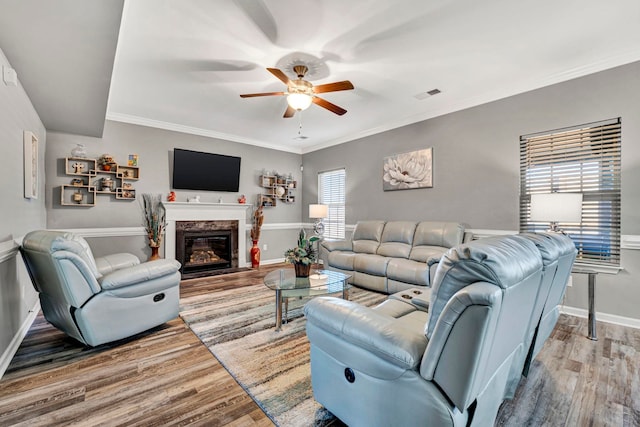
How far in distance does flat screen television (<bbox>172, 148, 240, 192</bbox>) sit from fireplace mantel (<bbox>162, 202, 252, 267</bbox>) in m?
0.34

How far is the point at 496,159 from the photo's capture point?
3715mm

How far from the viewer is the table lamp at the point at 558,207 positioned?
2.58 metres

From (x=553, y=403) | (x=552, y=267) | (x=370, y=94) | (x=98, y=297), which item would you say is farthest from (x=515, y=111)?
(x=98, y=297)

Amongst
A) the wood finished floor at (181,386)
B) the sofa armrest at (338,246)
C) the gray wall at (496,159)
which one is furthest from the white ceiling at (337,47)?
the wood finished floor at (181,386)

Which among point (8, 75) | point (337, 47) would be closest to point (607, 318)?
point (337, 47)

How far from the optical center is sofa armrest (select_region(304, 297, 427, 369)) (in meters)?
1.14

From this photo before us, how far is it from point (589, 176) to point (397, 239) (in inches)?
89.7

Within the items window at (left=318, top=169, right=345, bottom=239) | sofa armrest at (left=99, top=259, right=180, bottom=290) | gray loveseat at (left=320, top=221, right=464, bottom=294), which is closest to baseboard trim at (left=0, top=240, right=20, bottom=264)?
sofa armrest at (left=99, top=259, right=180, bottom=290)

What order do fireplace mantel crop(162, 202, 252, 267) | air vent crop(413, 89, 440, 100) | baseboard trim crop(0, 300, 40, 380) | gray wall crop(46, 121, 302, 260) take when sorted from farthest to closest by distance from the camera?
fireplace mantel crop(162, 202, 252, 267) → gray wall crop(46, 121, 302, 260) → air vent crop(413, 89, 440, 100) → baseboard trim crop(0, 300, 40, 380)

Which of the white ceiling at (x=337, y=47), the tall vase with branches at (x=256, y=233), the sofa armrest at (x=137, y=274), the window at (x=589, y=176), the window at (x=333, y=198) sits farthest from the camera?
the window at (x=333, y=198)

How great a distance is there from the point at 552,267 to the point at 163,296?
9.92ft

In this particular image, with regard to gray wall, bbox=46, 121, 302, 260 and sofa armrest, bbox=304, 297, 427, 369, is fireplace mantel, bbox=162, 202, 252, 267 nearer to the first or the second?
gray wall, bbox=46, 121, 302, 260

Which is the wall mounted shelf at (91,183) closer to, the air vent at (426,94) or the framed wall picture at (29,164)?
the framed wall picture at (29,164)

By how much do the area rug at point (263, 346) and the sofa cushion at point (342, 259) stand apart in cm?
46
